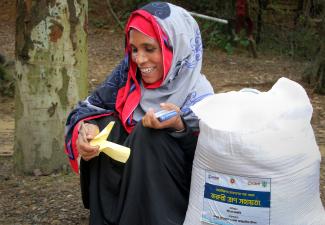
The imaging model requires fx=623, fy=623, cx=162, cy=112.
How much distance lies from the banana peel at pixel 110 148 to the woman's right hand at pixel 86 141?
24 millimetres

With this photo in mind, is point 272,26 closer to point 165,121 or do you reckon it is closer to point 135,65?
point 135,65

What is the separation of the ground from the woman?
0.63 m

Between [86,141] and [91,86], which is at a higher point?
[86,141]

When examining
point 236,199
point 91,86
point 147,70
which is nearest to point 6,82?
point 91,86

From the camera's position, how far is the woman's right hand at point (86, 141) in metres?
2.54

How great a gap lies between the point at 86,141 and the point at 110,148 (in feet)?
0.39

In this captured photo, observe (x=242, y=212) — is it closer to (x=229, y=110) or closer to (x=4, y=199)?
(x=229, y=110)

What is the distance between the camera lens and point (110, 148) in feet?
8.30

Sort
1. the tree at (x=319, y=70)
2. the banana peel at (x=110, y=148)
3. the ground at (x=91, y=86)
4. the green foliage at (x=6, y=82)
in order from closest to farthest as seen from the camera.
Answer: the banana peel at (x=110, y=148), the ground at (x=91, y=86), the green foliage at (x=6, y=82), the tree at (x=319, y=70)

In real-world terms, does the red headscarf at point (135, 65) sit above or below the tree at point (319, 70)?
above

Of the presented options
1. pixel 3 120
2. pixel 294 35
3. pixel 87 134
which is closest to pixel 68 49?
pixel 87 134

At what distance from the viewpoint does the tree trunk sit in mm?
3682

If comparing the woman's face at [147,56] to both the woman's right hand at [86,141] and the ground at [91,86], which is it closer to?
the woman's right hand at [86,141]

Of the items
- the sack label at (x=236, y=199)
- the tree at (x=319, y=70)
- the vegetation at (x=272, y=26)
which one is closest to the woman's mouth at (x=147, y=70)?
the sack label at (x=236, y=199)
